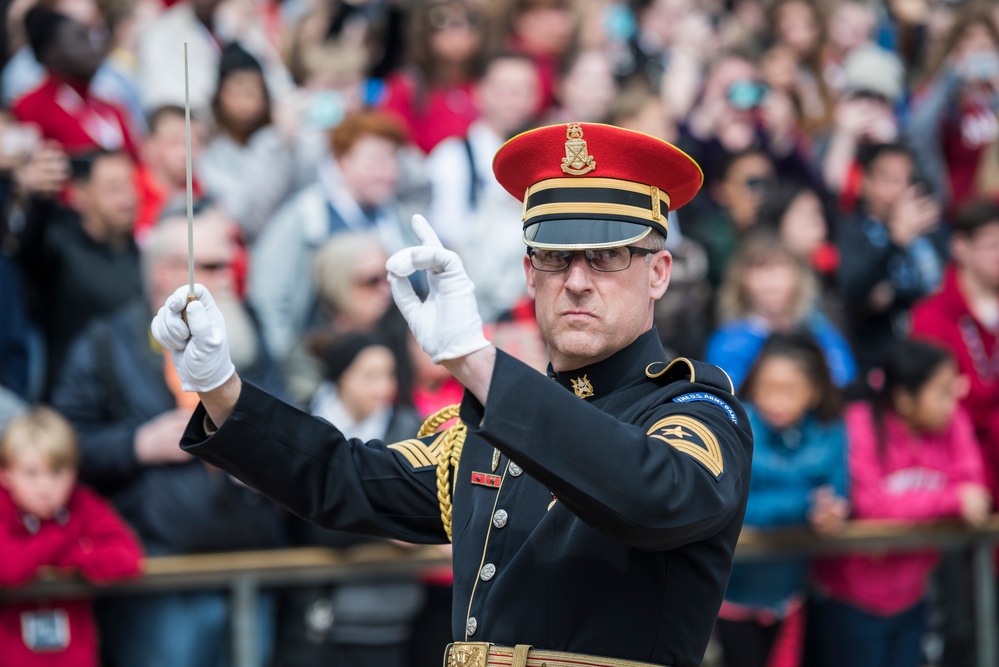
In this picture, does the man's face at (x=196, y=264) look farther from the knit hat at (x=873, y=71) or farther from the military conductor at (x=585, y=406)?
the knit hat at (x=873, y=71)

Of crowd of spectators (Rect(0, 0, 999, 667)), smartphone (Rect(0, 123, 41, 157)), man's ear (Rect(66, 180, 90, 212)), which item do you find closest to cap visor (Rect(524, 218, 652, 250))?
crowd of spectators (Rect(0, 0, 999, 667))

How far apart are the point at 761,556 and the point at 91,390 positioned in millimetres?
2736

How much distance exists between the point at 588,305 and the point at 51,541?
10.0 ft

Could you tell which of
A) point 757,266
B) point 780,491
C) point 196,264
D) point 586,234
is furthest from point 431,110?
point 586,234

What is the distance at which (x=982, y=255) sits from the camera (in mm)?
7531

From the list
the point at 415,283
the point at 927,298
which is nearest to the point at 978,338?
the point at 927,298

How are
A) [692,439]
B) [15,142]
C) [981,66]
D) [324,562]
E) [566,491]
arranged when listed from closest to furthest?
1. [566,491]
2. [692,439]
3. [324,562]
4. [15,142]
5. [981,66]

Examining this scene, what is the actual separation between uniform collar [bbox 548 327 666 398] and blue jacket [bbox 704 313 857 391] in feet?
10.3

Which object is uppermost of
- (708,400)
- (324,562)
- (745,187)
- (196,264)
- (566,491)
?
(745,187)

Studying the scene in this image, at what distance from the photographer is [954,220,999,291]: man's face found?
24.7 ft

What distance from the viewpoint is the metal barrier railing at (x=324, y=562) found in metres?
5.68

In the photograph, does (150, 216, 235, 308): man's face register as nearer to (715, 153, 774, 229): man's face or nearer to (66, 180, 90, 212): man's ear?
(66, 180, 90, 212): man's ear

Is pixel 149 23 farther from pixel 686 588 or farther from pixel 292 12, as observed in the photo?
pixel 686 588

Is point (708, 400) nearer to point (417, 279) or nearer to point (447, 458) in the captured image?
point (447, 458)
